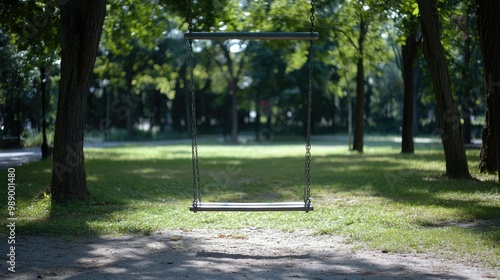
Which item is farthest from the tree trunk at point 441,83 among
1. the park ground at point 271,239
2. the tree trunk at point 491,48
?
the park ground at point 271,239

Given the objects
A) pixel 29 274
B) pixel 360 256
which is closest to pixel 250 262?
pixel 360 256

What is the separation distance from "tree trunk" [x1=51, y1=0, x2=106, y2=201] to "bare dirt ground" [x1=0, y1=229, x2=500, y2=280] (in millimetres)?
2693

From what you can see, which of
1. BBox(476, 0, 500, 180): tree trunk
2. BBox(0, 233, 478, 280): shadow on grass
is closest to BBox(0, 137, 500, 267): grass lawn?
BBox(0, 233, 478, 280): shadow on grass

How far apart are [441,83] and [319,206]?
168 inches

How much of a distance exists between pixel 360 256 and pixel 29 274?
3417 mm

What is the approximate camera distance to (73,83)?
10.6 meters

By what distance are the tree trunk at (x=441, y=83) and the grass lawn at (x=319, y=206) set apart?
67 centimetres

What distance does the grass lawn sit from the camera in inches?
317

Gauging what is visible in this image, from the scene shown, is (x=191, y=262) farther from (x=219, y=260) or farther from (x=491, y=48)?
(x=491, y=48)

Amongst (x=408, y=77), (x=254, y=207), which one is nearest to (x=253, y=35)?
(x=254, y=207)

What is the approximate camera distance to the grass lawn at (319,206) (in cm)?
805

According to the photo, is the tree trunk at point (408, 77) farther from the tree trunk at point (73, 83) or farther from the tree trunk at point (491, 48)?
the tree trunk at point (73, 83)

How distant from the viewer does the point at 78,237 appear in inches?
323

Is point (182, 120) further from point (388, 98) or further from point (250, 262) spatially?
point (250, 262)
